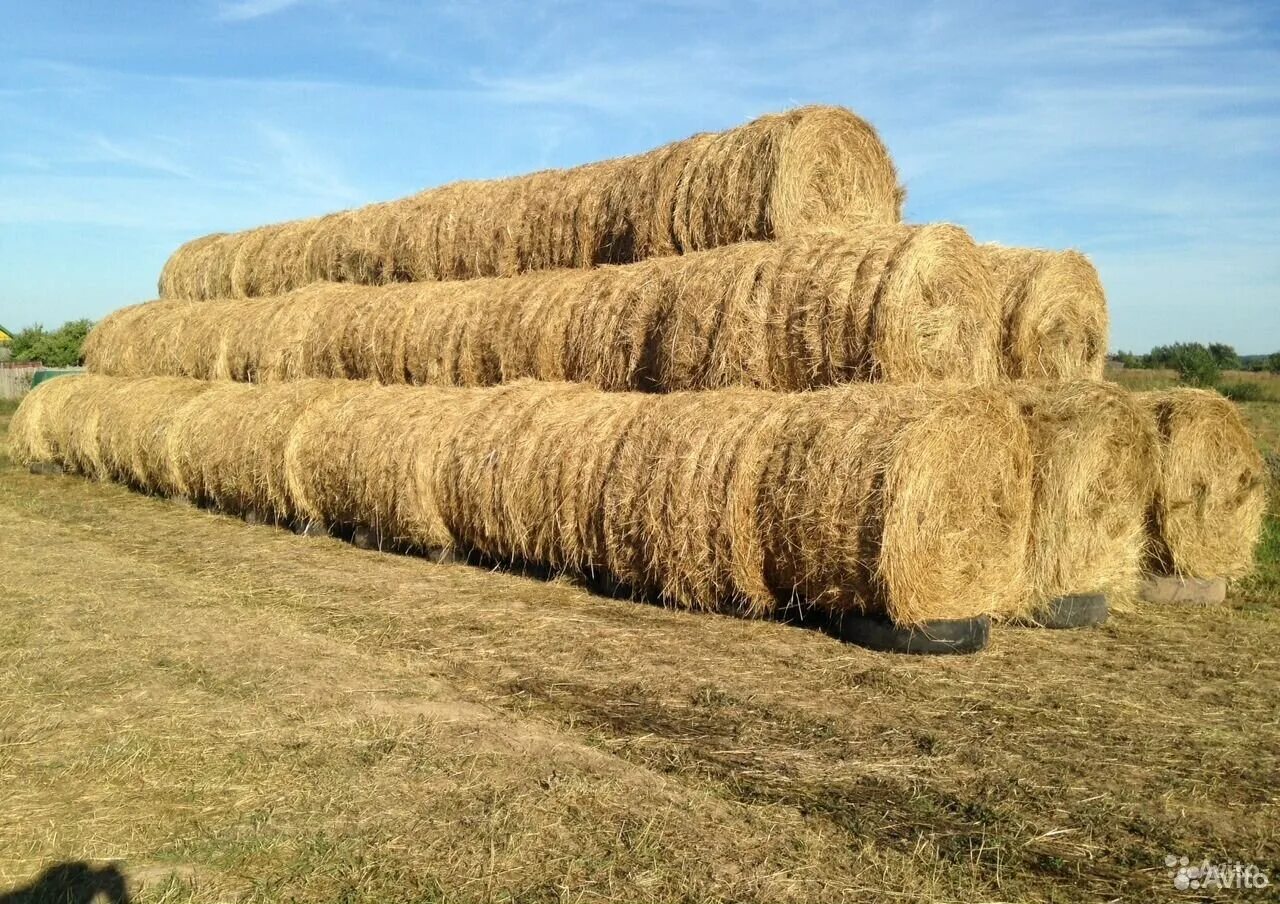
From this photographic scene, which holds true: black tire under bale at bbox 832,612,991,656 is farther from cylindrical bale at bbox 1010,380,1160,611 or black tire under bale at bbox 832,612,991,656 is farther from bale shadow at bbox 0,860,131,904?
bale shadow at bbox 0,860,131,904

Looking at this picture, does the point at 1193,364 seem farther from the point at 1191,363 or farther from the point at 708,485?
the point at 708,485

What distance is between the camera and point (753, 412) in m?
7.42

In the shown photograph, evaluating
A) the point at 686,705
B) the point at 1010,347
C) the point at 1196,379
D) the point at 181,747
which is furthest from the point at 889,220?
the point at 1196,379

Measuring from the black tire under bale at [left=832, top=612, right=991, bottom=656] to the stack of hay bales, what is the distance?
0.31 ft

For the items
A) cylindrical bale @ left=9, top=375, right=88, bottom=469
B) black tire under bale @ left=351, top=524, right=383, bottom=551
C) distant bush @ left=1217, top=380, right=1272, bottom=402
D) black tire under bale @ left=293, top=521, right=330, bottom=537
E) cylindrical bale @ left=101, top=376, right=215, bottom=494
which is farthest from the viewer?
distant bush @ left=1217, top=380, right=1272, bottom=402

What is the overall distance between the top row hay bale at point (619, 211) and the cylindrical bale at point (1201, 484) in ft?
9.66

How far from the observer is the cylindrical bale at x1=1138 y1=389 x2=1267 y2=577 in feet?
26.3

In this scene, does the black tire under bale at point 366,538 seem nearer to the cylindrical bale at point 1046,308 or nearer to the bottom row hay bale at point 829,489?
the bottom row hay bale at point 829,489

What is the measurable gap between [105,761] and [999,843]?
11.8ft

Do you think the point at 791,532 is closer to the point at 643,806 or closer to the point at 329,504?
the point at 643,806

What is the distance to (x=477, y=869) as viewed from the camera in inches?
146

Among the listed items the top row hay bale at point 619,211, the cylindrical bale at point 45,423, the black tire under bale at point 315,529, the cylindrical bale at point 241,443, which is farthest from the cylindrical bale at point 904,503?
the cylindrical bale at point 45,423

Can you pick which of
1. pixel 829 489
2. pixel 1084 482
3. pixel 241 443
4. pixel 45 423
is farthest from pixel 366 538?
pixel 45 423

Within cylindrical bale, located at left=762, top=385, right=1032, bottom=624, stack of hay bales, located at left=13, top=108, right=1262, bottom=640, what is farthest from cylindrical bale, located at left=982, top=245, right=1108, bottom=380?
cylindrical bale, located at left=762, top=385, right=1032, bottom=624
